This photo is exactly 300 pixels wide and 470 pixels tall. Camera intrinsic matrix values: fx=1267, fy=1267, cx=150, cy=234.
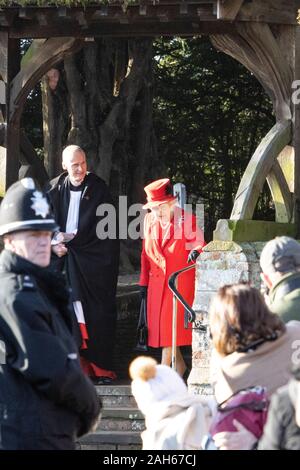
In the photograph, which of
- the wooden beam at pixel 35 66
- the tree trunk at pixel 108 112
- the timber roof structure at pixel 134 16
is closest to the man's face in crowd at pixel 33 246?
the timber roof structure at pixel 134 16

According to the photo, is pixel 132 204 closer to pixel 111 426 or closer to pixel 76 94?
pixel 76 94

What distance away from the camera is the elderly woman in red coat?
10023mm

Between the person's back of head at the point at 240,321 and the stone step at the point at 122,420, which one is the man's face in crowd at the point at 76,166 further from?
the person's back of head at the point at 240,321

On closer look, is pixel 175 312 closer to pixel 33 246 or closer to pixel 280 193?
pixel 280 193

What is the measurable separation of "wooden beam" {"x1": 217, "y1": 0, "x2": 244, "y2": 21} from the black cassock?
1679 millimetres

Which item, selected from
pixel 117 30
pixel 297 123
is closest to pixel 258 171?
pixel 297 123

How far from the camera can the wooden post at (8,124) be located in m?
11.2

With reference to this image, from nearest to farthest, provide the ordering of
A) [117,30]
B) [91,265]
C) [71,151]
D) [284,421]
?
[284,421]
[71,151]
[91,265]
[117,30]

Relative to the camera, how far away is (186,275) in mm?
10180

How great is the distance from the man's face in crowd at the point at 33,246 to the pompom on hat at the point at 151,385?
23.2 inches

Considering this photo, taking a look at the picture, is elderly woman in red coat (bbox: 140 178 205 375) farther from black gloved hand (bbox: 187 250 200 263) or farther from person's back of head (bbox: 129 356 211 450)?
person's back of head (bbox: 129 356 211 450)

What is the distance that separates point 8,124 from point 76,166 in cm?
134

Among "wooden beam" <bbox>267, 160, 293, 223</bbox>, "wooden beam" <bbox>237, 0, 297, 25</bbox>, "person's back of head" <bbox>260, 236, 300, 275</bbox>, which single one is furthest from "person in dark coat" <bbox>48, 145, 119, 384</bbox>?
"person's back of head" <bbox>260, 236, 300, 275</bbox>

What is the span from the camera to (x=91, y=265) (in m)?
10.4
